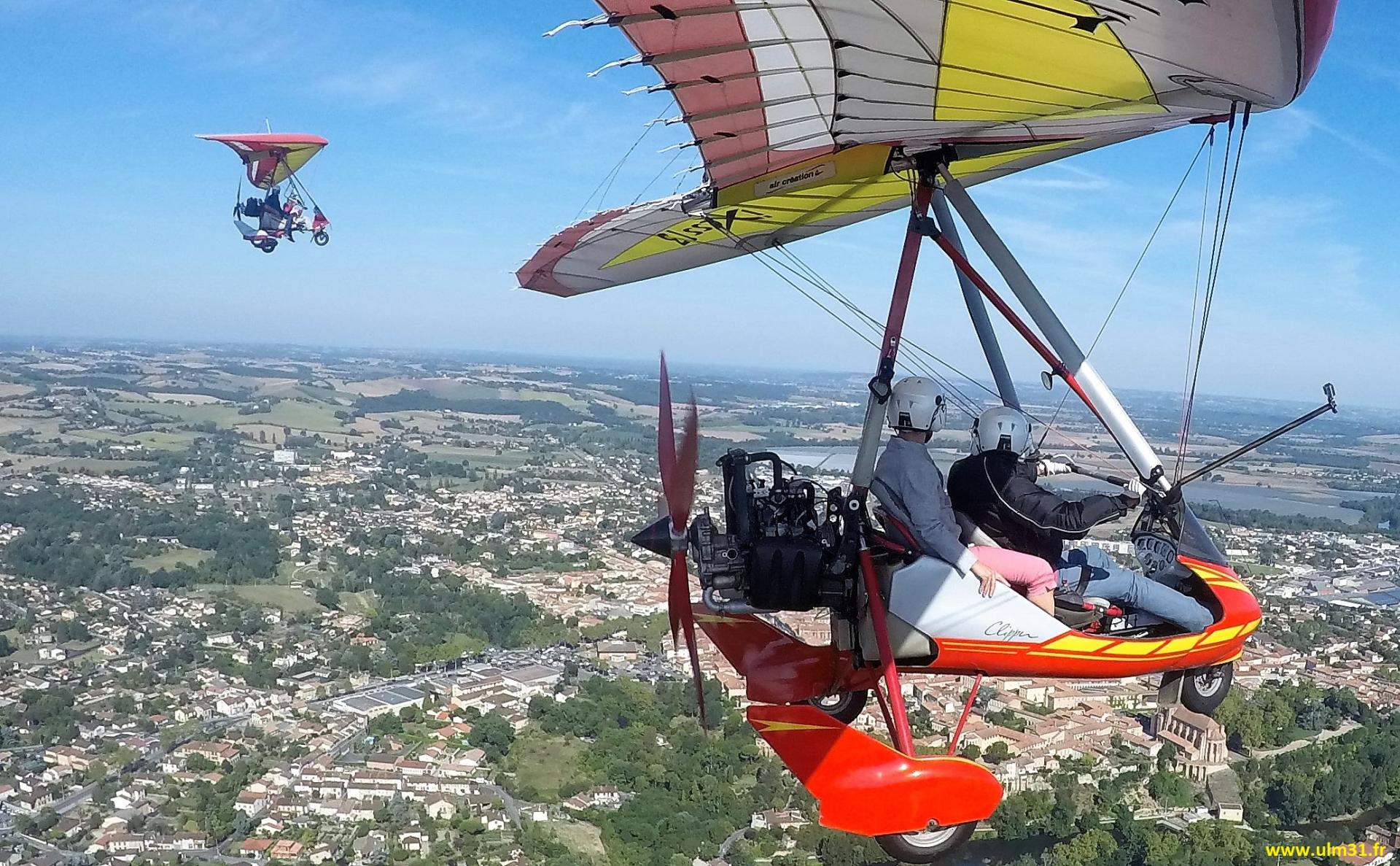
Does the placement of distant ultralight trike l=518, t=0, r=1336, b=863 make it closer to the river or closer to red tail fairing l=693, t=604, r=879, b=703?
red tail fairing l=693, t=604, r=879, b=703

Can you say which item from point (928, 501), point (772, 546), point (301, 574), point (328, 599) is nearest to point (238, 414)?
point (301, 574)

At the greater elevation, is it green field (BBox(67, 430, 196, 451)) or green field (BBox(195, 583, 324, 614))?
green field (BBox(67, 430, 196, 451))

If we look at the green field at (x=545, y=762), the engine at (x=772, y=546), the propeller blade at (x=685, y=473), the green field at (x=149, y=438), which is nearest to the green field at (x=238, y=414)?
the green field at (x=149, y=438)

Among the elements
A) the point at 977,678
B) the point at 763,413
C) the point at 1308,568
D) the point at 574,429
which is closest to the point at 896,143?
the point at 977,678

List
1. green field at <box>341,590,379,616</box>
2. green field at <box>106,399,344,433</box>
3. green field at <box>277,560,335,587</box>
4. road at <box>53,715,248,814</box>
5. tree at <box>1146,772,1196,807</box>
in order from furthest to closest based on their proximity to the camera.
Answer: green field at <box>106,399,344,433</box>, green field at <box>277,560,335,587</box>, green field at <box>341,590,379,616</box>, road at <box>53,715,248,814</box>, tree at <box>1146,772,1196,807</box>

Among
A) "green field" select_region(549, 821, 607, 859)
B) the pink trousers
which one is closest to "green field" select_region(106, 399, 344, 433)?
"green field" select_region(549, 821, 607, 859)

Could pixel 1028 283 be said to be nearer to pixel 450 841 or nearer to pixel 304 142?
pixel 450 841

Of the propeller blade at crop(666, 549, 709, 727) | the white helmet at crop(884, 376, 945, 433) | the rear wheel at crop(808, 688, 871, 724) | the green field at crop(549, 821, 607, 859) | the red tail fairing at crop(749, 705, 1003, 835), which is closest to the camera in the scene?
the red tail fairing at crop(749, 705, 1003, 835)
